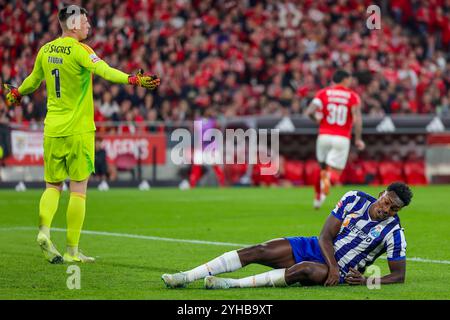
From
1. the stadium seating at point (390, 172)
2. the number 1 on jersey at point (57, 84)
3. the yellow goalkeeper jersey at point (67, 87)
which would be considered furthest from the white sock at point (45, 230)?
the stadium seating at point (390, 172)

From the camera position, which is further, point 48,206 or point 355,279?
point 48,206

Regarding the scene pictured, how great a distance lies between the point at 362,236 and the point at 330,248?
29 cm

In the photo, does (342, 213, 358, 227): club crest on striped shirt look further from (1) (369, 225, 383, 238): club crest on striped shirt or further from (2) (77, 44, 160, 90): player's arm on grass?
(2) (77, 44, 160, 90): player's arm on grass

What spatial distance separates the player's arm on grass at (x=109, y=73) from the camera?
9477 millimetres

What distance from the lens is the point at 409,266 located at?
397 inches

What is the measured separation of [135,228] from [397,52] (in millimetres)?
18039

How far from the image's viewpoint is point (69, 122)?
1028cm

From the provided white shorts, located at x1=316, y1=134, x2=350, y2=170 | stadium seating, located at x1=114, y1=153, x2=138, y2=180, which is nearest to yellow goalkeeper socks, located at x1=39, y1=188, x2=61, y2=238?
white shorts, located at x1=316, y1=134, x2=350, y2=170

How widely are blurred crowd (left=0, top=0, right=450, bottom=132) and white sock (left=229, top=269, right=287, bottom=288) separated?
52.1 ft

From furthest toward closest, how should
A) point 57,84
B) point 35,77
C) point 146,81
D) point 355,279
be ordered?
point 35,77, point 57,84, point 146,81, point 355,279

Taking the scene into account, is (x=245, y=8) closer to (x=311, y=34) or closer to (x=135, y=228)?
(x=311, y=34)

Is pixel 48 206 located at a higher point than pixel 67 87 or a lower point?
lower

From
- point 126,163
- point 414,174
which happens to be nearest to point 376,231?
point 126,163

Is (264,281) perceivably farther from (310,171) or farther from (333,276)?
(310,171)
